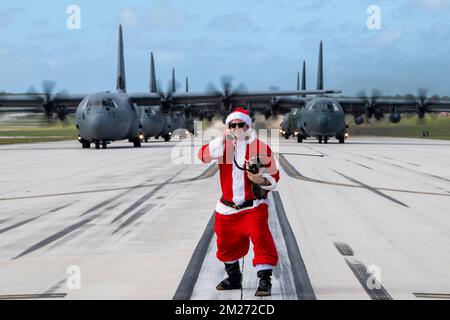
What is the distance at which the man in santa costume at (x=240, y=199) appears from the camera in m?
6.73

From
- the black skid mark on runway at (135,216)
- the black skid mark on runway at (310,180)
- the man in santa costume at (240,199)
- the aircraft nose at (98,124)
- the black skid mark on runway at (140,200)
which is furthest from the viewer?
the aircraft nose at (98,124)

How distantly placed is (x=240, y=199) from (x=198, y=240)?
2938 mm

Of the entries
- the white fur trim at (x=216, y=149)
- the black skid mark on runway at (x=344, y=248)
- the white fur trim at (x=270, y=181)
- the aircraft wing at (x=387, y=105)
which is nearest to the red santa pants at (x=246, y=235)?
the white fur trim at (x=270, y=181)

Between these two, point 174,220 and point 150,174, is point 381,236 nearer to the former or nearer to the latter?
point 174,220

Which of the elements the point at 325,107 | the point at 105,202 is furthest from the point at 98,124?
the point at 105,202

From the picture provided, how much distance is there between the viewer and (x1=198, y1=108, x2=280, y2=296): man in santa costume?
22.1 ft

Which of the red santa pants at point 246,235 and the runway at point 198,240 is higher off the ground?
the red santa pants at point 246,235

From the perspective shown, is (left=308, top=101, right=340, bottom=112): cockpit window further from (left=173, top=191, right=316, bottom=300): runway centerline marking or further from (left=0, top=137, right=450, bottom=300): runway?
(left=173, top=191, right=316, bottom=300): runway centerline marking

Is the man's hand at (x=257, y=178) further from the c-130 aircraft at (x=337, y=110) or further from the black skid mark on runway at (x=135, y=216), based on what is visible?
the c-130 aircraft at (x=337, y=110)

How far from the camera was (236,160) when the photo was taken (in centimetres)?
689

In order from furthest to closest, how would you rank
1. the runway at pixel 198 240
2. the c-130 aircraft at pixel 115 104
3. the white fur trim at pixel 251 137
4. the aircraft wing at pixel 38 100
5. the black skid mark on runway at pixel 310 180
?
the aircraft wing at pixel 38 100
the c-130 aircraft at pixel 115 104
the black skid mark on runway at pixel 310 180
the white fur trim at pixel 251 137
the runway at pixel 198 240

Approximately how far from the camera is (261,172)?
670 centimetres

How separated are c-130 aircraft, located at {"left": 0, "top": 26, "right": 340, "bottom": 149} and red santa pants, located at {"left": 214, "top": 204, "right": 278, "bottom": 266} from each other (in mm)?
32028
